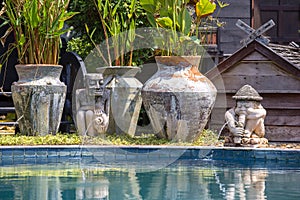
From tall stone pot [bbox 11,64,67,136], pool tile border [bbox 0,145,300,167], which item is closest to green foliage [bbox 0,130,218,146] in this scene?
tall stone pot [bbox 11,64,67,136]

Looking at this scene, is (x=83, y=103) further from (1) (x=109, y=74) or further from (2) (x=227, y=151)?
(2) (x=227, y=151)

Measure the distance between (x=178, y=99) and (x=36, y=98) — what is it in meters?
1.67

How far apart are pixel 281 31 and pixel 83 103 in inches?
239

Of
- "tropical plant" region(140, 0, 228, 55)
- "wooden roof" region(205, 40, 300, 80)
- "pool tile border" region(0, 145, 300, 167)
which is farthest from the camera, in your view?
"wooden roof" region(205, 40, 300, 80)

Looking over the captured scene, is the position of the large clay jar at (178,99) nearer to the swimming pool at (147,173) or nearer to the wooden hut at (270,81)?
the swimming pool at (147,173)

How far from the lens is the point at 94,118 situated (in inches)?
314

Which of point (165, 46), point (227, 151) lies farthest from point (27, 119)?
point (227, 151)

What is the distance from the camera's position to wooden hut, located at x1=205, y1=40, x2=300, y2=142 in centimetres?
884

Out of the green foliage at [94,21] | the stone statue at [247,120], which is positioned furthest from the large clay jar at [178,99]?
the green foliage at [94,21]

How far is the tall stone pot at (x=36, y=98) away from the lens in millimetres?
8008

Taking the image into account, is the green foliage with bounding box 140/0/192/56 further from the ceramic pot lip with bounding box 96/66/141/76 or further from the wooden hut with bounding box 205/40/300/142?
A: the wooden hut with bounding box 205/40/300/142

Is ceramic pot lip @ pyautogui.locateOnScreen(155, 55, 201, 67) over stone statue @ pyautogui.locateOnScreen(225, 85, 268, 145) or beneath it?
over

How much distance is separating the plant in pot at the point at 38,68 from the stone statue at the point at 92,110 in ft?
1.11

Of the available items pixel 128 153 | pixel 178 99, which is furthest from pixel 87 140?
pixel 178 99
